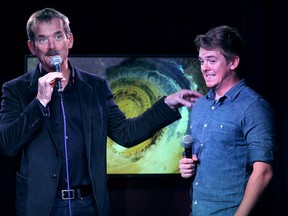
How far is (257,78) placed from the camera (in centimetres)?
407

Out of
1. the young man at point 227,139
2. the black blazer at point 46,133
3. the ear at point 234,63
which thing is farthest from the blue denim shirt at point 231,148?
the black blazer at point 46,133

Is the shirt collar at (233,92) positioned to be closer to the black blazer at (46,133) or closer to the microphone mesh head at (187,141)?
the microphone mesh head at (187,141)

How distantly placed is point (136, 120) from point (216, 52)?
0.61 m

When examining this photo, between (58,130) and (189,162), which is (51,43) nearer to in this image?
(58,130)

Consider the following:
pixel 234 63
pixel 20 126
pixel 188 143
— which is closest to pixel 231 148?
pixel 188 143

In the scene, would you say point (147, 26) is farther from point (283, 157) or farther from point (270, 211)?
point (270, 211)

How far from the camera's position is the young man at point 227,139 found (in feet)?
7.57

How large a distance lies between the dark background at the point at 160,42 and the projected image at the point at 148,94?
0.09 meters

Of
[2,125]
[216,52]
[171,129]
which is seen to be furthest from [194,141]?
[171,129]

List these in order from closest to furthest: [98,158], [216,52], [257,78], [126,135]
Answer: [216,52] < [98,158] < [126,135] < [257,78]

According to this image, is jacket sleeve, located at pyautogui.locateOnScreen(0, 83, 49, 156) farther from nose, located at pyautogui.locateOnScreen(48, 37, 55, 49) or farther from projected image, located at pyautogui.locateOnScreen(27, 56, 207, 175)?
projected image, located at pyautogui.locateOnScreen(27, 56, 207, 175)

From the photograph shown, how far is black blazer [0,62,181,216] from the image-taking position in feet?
8.29

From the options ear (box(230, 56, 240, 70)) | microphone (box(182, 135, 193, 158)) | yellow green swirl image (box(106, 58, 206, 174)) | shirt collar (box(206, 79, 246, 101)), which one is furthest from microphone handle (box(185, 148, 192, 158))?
yellow green swirl image (box(106, 58, 206, 174))

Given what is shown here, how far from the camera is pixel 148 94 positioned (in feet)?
13.8
